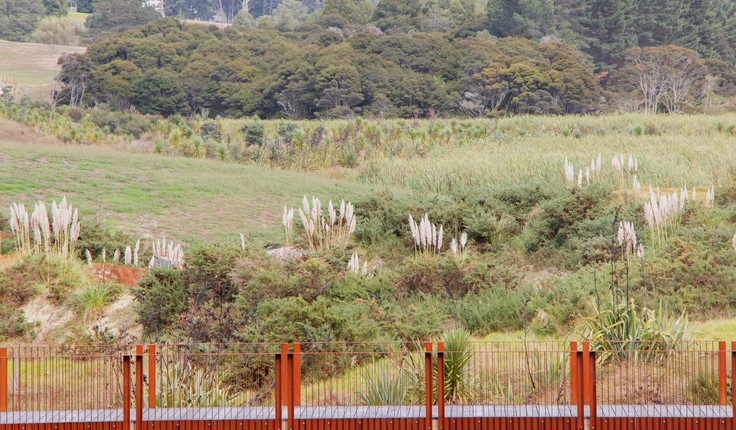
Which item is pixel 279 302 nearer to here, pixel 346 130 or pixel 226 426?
pixel 226 426

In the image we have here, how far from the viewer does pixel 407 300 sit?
13.8m

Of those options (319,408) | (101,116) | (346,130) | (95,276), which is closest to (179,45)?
(101,116)

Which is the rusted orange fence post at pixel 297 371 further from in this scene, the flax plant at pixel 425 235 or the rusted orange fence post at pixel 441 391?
the flax plant at pixel 425 235

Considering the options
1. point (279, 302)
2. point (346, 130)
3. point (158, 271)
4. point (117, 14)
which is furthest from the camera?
point (117, 14)

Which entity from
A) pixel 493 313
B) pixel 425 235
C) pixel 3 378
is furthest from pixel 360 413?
pixel 425 235

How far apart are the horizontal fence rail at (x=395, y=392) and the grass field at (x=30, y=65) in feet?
173

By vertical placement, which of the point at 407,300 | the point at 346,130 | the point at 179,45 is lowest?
the point at 407,300

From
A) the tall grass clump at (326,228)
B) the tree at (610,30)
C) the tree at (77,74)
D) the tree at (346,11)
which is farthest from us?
the tree at (346,11)

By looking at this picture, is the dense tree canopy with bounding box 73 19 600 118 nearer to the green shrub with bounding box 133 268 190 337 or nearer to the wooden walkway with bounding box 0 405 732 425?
the green shrub with bounding box 133 268 190 337

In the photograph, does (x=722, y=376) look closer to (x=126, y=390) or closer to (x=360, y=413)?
(x=360, y=413)

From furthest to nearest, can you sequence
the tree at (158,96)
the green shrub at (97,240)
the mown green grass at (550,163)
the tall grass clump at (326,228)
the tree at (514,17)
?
the tree at (514,17), the tree at (158,96), the mown green grass at (550,163), the green shrub at (97,240), the tall grass clump at (326,228)

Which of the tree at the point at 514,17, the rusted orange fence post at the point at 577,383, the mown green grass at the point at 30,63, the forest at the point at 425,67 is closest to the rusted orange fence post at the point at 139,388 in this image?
the rusted orange fence post at the point at 577,383

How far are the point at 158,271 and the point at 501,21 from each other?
185ft

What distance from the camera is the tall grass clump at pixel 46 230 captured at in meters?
15.0
